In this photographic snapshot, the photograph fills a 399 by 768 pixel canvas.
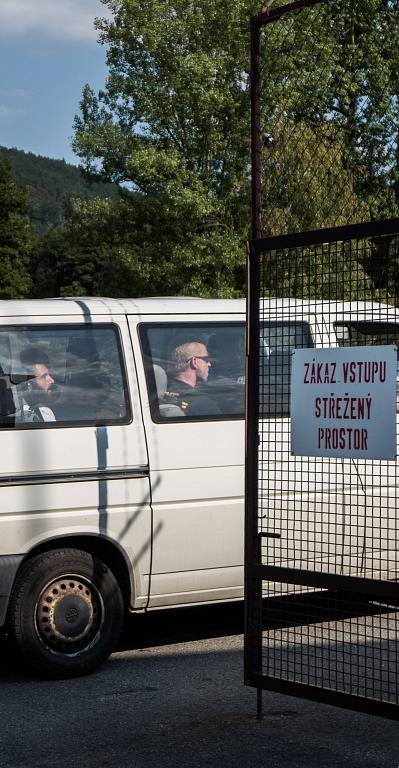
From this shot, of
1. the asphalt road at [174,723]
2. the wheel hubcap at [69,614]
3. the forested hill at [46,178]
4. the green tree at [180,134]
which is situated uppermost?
the forested hill at [46,178]

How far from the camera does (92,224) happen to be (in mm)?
37375

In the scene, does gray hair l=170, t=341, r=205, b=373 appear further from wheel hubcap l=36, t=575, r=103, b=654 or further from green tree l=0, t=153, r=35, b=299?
green tree l=0, t=153, r=35, b=299

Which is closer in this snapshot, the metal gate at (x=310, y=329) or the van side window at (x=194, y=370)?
the metal gate at (x=310, y=329)

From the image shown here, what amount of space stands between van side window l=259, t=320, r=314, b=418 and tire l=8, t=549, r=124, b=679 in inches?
73.5

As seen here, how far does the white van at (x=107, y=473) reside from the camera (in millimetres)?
6902

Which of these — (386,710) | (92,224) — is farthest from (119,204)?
(386,710)

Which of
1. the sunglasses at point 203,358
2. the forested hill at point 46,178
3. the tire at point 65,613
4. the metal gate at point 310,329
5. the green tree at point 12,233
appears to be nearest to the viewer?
the metal gate at point 310,329

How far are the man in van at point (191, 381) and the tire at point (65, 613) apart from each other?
1.13m

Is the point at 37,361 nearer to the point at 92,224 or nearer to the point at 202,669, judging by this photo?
the point at 202,669

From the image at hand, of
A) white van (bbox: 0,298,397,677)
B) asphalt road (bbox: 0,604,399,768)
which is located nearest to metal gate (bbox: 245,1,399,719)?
asphalt road (bbox: 0,604,399,768)

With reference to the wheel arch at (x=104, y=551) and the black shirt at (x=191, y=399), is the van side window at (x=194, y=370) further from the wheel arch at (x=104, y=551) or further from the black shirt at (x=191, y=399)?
the wheel arch at (x=104, y=551)

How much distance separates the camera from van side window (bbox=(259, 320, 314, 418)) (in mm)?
5680

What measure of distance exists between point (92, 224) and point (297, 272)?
106 feet

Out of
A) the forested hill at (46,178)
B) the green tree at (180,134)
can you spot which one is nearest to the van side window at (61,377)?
the green tree at (180,134)
